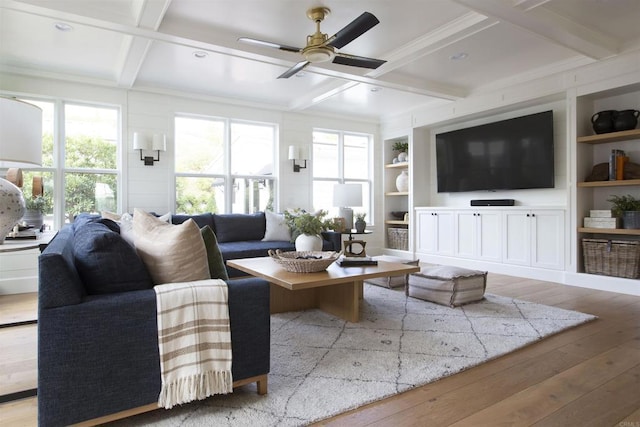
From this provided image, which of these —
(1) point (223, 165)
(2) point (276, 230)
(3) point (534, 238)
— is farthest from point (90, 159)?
(3) point (534, 238)

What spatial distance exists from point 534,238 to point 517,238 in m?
0.23

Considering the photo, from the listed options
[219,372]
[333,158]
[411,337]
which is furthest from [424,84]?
[219,372]

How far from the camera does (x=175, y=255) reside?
1760 millimetres

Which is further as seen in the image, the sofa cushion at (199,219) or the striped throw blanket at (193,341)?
the sofa cushion at (199,219)

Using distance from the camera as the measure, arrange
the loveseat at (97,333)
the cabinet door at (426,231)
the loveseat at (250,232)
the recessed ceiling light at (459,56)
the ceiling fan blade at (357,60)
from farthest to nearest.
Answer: the cabinet door at (426,231) < the loveseat at (250,232) < the recessed ceiling light at (459,56) < the ceiling fan blade at (357,60) < the loveseat at (97,333)

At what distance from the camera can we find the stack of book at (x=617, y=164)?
13.7 feet

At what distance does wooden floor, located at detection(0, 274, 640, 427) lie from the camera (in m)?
1.69

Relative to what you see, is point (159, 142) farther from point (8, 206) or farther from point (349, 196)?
point (8, 206)

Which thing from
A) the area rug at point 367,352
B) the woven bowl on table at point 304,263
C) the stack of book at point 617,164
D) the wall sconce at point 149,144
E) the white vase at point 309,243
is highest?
the wall sconce at point 149,144

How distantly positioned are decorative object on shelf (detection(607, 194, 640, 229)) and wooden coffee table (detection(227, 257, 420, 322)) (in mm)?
2660

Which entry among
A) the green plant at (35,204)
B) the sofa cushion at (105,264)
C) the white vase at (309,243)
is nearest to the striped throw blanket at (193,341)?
the sofa cushion at (105,264)

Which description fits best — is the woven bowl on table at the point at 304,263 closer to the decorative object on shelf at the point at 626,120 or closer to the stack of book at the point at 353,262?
the stack of book at the point at 353,262

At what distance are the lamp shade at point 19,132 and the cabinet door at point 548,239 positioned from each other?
5112 millimetres

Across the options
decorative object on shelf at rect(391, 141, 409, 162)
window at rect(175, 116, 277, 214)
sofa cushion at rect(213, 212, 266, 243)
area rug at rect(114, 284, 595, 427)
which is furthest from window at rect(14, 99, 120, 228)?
decorative object on shelf at rect(391, 141, 409, 162)
